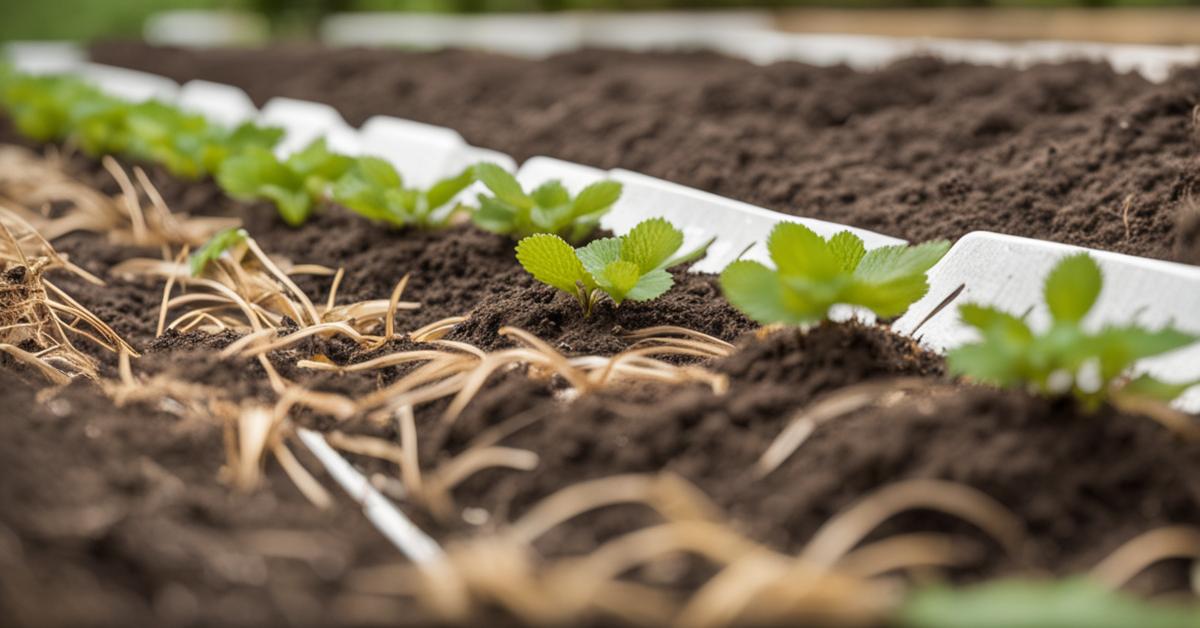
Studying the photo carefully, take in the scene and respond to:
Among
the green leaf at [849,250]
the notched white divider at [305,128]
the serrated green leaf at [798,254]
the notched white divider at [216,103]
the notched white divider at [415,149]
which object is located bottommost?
the notched white divider at [216,103]

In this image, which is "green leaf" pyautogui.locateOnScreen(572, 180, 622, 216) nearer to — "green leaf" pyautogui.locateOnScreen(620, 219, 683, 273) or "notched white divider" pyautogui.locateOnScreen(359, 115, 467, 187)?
"green leaf" pyautogui.locateOnScreen(620, 219, 683, 273)

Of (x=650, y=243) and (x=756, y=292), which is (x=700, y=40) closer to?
(x=650, y=243)

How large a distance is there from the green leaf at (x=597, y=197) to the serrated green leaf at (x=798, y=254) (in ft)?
1.86

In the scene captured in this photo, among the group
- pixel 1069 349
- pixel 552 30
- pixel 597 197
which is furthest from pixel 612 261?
pixel 552 30

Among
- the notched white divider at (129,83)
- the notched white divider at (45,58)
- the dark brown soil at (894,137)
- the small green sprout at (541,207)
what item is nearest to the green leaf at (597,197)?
the small green sprout at (541,207)

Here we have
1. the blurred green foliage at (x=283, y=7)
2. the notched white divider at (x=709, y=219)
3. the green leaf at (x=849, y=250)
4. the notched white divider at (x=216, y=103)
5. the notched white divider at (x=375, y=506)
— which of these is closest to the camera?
the notched white divider at (x=375, y=506)

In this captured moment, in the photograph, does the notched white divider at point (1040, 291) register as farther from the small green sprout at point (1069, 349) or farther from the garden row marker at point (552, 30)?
the garden row marker at point (552, 30)

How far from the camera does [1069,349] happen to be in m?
0.97

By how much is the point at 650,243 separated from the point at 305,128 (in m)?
1.81

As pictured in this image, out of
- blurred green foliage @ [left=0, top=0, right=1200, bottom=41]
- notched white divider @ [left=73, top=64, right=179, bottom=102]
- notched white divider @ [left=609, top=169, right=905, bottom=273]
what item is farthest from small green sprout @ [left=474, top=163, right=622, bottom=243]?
blurred green foliage @ [left=0, top=0, right=1200, bottom=41]

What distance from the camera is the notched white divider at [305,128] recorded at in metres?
2.72

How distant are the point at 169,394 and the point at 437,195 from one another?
839 millimetres

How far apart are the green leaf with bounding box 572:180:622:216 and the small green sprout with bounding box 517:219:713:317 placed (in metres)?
0.26

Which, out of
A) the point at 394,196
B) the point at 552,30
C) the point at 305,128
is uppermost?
the point at 394,196
